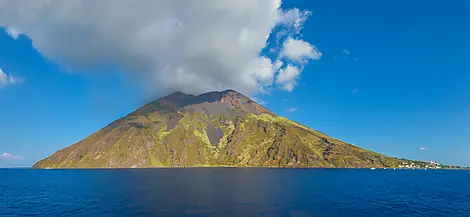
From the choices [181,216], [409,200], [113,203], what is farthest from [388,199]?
[113,203]

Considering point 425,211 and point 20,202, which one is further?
point 20,202

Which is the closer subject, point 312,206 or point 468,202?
point 312,206

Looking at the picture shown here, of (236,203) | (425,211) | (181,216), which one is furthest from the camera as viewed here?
(236,203)

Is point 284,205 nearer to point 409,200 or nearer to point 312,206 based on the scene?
point 312,206

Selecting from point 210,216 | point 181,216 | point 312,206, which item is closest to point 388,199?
point 312,206

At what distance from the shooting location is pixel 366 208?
92.1 metres

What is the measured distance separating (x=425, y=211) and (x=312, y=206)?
38.4m

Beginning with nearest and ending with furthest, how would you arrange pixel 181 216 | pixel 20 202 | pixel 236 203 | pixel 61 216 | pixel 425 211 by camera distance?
pixel 181 216 < pixel 61 216 < pixel 425 211 < pixel 236 203 < pixel 20 202

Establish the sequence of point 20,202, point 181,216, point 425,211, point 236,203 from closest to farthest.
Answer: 1. point 181,216
2. point 425,211
3. point 236,203
4. point 20,202

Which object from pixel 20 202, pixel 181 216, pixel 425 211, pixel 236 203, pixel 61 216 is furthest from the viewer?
pixel 20 202

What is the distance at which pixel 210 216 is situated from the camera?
74.6m

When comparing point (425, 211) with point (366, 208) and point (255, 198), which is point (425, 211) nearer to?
point (366, 208)

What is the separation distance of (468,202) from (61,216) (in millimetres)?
155052

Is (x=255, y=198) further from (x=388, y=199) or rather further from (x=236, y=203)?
(x=388, y=199)
